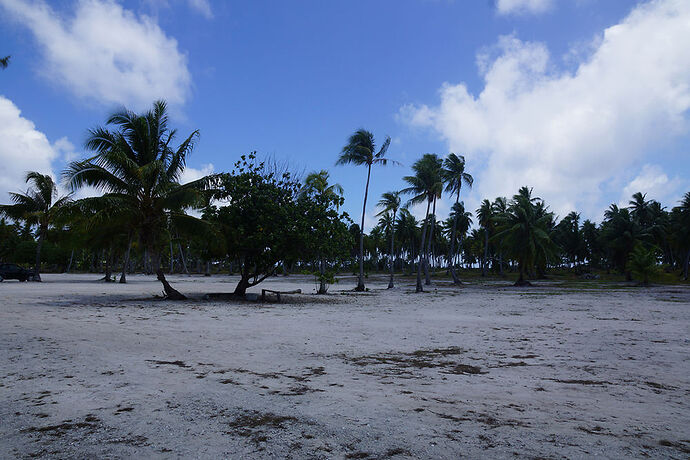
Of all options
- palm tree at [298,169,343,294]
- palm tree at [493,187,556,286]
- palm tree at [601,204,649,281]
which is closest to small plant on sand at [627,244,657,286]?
palm tree at [493,187,556,286]

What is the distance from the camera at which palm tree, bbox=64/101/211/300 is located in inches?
699

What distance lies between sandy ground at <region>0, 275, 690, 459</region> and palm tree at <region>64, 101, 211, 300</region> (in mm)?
8651

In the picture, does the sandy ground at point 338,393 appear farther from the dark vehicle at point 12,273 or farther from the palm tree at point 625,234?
the palm tree at point 625,234

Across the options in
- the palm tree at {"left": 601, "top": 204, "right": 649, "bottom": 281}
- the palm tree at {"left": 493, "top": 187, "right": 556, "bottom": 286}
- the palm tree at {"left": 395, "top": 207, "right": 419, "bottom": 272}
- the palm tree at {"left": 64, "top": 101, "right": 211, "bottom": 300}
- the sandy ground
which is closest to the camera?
the sandy ground

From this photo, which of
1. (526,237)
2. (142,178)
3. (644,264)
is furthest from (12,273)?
(644,264)

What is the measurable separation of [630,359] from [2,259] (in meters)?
98.0

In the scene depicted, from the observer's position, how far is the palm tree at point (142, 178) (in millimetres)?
17766

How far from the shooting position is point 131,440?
364cm

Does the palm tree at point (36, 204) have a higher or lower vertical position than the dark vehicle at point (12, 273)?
higher

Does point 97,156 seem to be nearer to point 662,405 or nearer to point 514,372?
point 514,372

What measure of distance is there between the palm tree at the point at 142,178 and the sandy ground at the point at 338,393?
28.4 ft

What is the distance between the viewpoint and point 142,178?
18297mm

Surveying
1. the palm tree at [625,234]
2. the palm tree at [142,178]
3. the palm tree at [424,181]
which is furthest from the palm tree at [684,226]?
the palm tree at [142,178]

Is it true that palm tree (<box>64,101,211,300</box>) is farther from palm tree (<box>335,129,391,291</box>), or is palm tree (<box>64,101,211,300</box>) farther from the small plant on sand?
the small plant on sand
